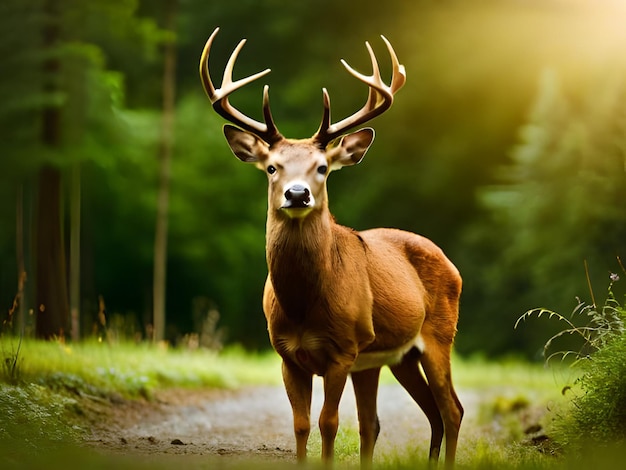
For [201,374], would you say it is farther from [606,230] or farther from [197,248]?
[197,248]

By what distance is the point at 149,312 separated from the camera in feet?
74.5

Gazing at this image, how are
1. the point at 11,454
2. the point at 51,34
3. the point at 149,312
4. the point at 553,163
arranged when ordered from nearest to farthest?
1. the point at 11,454
2. the point at 51,34
3. the point at 553,163
4. the point at 149,312

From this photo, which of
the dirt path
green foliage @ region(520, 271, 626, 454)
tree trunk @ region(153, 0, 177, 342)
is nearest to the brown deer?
the dirt path

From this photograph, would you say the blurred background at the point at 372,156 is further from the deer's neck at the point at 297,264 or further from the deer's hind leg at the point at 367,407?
the deer's neck at the point at 297,264

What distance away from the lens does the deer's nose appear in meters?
6.41

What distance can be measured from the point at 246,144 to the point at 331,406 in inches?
76.8

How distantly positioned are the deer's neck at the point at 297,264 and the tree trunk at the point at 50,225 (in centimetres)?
591

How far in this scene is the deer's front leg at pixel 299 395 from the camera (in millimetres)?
6727

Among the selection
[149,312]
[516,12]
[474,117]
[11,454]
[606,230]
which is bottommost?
[149,312]

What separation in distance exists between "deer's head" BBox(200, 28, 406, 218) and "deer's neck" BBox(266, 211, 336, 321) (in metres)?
0.11

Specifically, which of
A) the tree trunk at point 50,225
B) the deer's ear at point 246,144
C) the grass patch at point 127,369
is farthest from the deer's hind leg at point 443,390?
the tree trunk at point 50,225

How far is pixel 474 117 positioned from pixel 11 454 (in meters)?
19.7

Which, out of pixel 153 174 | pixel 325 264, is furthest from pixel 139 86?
pixel 325 264

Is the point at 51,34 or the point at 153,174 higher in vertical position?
the point at 51,34
